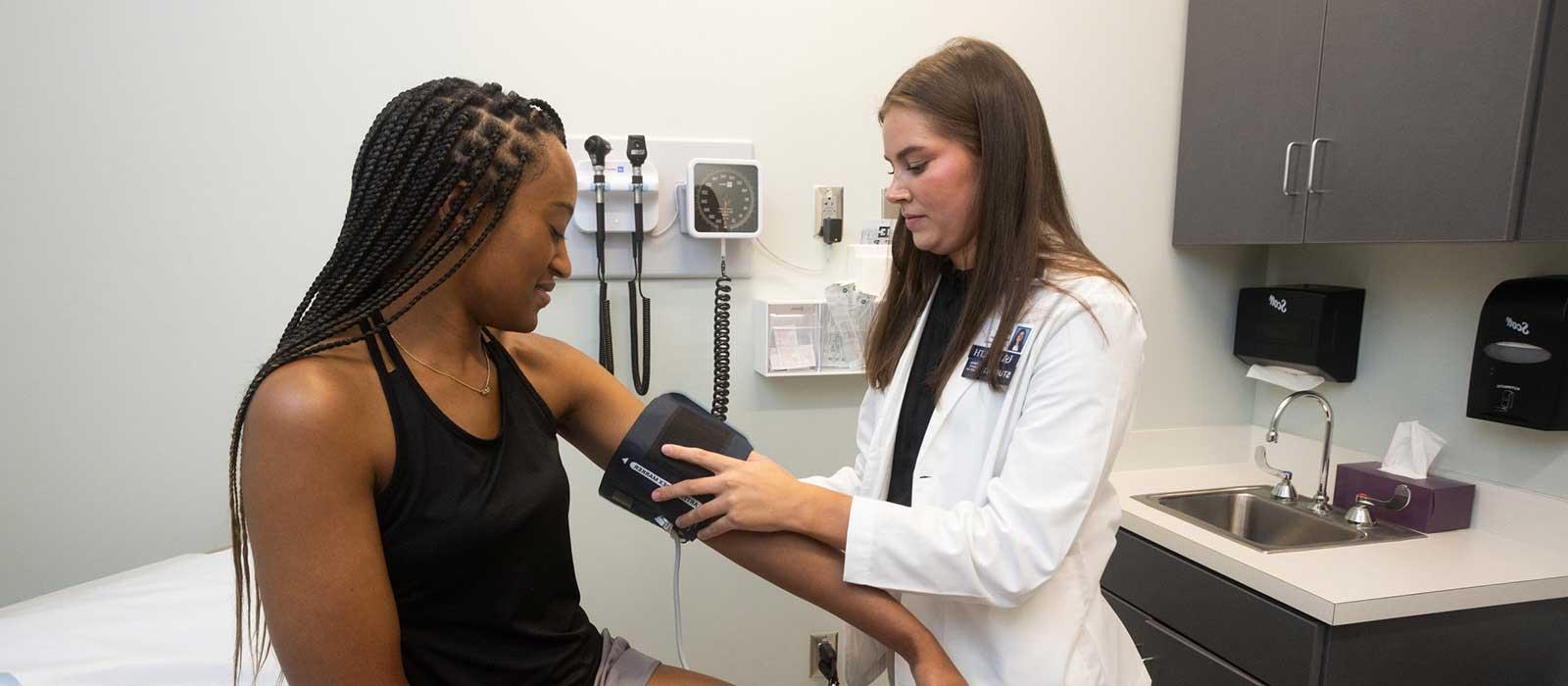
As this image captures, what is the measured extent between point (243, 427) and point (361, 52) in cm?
120

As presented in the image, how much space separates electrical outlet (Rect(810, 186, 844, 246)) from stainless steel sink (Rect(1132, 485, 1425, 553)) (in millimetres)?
949

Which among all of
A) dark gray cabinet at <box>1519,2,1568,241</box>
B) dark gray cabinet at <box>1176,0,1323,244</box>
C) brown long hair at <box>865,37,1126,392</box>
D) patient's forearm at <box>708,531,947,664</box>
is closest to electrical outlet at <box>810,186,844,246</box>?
brown long hair at <box>865,37,1126,392</box>

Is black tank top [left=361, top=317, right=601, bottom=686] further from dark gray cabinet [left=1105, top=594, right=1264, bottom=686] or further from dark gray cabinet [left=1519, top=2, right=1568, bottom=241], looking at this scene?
dark gray cabinet [left=1519, top=2, right=1568, bottom=241]

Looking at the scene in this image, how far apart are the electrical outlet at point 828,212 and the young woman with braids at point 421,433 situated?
1112mm

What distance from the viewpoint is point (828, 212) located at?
2037mm

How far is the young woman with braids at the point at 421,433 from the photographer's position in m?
0.78

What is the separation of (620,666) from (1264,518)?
5.60ft

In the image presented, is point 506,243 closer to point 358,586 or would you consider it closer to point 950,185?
point 358,586

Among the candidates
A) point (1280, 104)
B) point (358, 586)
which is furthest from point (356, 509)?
point (1280, 104)

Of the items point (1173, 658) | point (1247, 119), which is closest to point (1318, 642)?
point (1173, 658)

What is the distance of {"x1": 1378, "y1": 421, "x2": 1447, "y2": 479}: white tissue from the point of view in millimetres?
1933

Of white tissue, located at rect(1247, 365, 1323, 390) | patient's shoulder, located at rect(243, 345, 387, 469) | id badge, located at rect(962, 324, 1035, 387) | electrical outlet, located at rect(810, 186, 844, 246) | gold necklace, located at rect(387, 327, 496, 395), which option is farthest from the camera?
white tissue, located at rect(1247, 365, 1323, 390)

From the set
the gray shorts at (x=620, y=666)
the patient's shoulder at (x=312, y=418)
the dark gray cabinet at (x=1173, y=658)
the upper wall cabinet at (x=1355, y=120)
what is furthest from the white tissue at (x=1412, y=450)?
the patient's shoulder at (x=312, y=418)

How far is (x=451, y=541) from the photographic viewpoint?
872 mm
